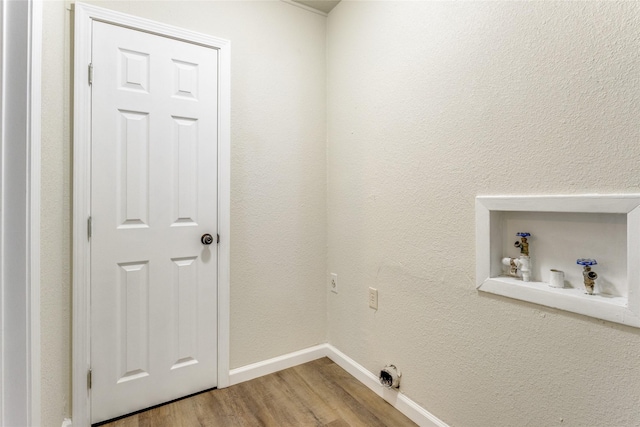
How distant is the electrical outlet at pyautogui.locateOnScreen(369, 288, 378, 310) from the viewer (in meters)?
1.78

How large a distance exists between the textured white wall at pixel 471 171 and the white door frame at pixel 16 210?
1.40 meters

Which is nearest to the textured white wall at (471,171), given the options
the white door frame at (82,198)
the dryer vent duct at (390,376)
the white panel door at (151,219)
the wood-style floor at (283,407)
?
the dryer vent duct at (390,376)

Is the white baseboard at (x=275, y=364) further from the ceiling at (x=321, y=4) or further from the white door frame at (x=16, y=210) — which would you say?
the ceiling at (x=321, y=4)

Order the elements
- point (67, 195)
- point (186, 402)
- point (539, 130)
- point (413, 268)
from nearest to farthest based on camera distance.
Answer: point (539, 130) < point (67, 195) < point (413, 268) < point (186, 402)

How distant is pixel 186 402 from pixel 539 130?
81.5 inches

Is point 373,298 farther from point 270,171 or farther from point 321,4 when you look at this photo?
point 321,4

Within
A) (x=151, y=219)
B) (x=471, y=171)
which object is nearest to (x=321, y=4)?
(x=471, y=171)

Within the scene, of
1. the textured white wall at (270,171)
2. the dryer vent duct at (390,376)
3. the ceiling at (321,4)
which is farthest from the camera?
the ceiling at (321,4)

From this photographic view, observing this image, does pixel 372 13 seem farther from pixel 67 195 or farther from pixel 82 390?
Answer: pixel 82 390

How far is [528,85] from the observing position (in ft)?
3.59

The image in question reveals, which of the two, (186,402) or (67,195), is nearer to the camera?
(67,195)

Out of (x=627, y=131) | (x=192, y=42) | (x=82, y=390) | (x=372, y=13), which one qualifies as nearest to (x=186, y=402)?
(x=82, y=390)

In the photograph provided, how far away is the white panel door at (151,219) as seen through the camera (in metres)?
1.50

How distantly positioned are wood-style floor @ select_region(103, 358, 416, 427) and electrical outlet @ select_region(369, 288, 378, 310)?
1.59 ft
